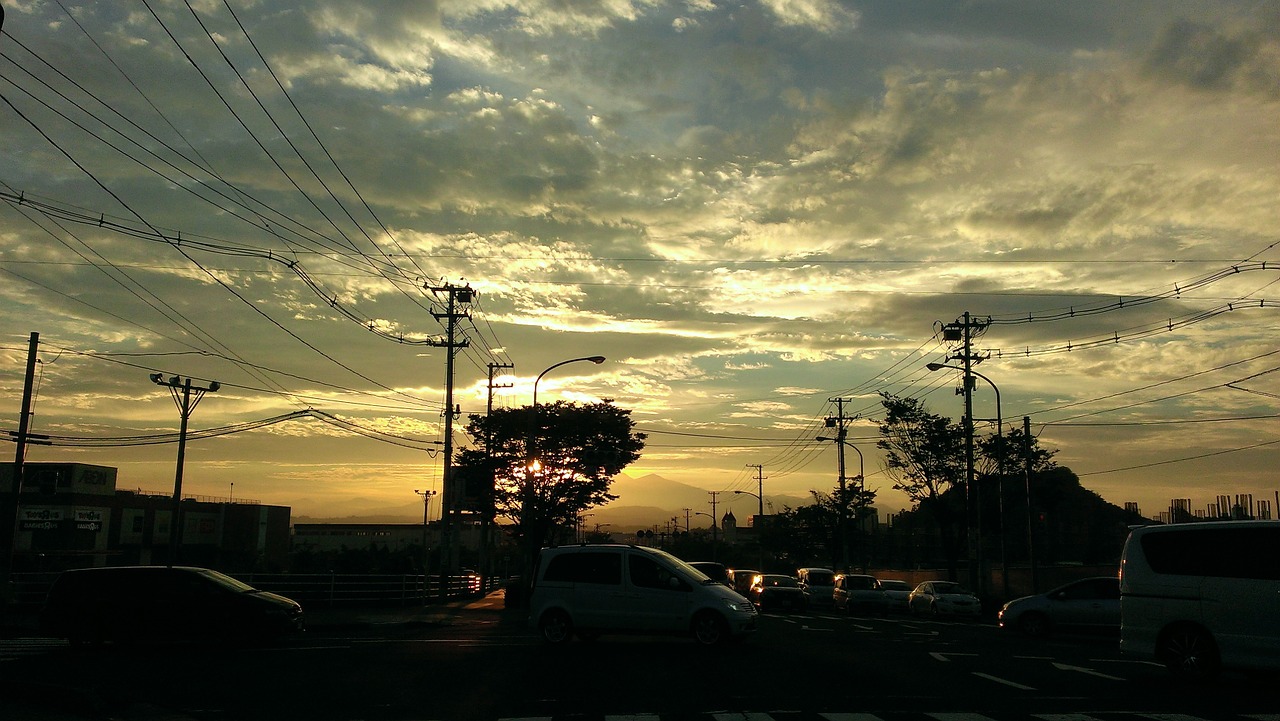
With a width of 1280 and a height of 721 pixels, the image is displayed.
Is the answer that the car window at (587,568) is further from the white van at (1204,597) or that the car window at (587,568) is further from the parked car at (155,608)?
the white van at (1204,597)

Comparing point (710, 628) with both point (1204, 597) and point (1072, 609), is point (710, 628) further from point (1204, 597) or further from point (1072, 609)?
point (1072, 609)

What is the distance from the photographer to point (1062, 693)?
11.9 meters

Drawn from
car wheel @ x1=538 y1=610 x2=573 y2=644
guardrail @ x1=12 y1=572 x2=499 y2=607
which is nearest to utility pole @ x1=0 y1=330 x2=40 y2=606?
guardrail @ x1=12 y1=572 x2=499 y2=607

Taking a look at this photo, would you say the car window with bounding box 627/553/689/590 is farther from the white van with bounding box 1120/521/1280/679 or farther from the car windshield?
the white van with bounding box 1120/521/1280/679

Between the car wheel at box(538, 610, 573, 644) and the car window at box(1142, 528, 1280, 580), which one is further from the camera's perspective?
the car wheel at box(538, 610, 573, 644)

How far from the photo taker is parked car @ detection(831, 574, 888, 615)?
36.0m

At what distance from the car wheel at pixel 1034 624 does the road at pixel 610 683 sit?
343cm

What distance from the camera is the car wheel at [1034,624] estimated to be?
23.1m

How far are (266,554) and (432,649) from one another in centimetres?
7904

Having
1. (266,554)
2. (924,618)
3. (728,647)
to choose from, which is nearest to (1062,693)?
(728,647)

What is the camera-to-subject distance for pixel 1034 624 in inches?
917

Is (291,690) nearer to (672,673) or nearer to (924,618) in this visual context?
(672,673)

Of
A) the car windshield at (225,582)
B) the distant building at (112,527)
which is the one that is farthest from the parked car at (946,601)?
the distant building at (112,527)

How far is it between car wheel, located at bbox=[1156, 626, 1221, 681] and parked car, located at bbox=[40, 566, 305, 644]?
1543 centimetres
